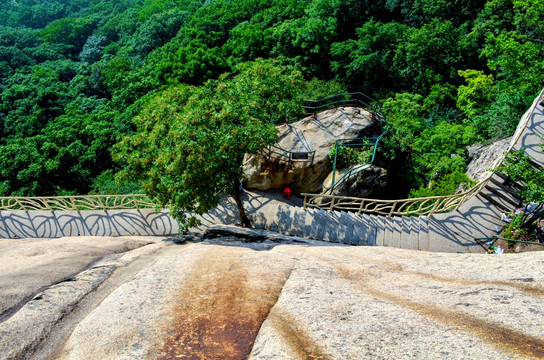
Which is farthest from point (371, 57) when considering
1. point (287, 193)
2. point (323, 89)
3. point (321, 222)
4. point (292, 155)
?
point (321, 222)

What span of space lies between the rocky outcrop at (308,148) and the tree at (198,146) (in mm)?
2621

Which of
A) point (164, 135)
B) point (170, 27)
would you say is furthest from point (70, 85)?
point (164, 135)

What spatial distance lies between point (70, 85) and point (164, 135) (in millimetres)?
54777

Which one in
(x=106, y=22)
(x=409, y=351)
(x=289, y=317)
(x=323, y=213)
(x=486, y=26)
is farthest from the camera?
(x=106, y=22)

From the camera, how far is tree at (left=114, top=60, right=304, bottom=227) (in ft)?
40.2

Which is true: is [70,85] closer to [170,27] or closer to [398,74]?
[170,27]

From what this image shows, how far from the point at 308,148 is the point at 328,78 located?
17.3 meters

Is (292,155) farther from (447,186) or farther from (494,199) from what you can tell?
(494,199)

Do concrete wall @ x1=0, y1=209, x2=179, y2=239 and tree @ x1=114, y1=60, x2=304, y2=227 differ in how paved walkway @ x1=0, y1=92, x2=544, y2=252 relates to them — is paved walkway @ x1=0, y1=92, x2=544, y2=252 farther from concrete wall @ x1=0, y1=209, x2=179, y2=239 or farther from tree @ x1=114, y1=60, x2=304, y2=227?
tree @ x1=114, y1=60, x2=304, y2=227

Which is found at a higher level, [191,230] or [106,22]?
[106,22]

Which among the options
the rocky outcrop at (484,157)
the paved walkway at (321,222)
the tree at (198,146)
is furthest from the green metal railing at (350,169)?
the rocky outcrop at (484,157)

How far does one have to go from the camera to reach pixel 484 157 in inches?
707

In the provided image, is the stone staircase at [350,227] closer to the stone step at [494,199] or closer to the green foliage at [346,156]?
the stone step at [494,199]

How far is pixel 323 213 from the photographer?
14773 millimetres
